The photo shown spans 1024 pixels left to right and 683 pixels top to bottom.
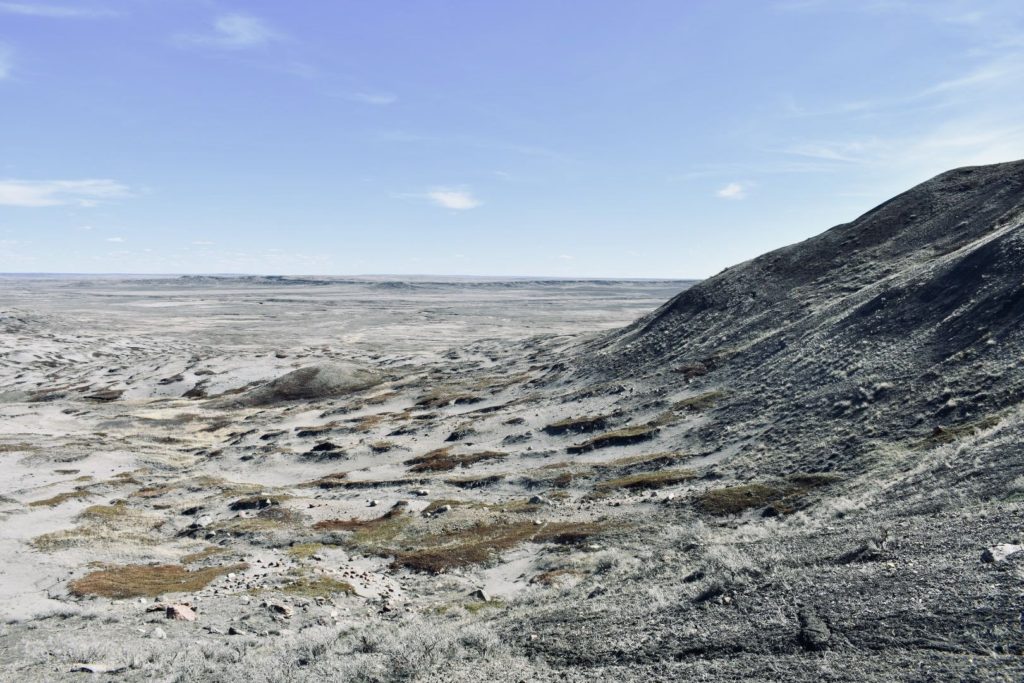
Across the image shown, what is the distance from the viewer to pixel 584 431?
5081cm

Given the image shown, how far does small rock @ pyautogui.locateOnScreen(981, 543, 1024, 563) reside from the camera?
16375 millimetres

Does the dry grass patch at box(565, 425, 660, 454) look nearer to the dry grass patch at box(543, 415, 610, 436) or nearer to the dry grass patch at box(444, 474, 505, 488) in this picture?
the dry grass patch at box(543, 415, 610, 436)

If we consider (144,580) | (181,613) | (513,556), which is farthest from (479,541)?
(144,580)

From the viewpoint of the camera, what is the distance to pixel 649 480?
3575 centimetres

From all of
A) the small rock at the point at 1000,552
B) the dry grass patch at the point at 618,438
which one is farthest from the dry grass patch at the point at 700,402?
the small rock at the point at 1000,552

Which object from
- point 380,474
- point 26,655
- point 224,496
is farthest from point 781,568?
point 224,496

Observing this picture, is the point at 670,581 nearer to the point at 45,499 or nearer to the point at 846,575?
the point at 846,575

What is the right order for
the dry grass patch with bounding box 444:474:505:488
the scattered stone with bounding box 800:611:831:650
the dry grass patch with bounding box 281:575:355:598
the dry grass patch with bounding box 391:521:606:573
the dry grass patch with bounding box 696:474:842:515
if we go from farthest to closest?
1. the dry grass patch with bounding box 444:474:505:488
2. the dry grass patch with bounding box 391:521:606:573
3. the dry grass patch with bounding box 696:474:842:515
4. the dry grass patch with bounding box 281:575:355:598
5. the scattered stone with bounding box 800:611:831:650

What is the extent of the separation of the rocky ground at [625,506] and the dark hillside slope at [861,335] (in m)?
0.28

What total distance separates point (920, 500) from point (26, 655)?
2891 cm

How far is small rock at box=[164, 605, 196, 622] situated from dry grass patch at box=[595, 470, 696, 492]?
2112 centimetres

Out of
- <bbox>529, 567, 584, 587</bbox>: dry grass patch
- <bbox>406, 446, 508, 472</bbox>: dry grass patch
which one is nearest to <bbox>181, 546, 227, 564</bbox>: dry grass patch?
<bbox>529, 567, 584, 587</bbox>: dry grass patch

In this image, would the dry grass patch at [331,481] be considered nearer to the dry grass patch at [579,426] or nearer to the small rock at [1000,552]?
the dry grass patch at [579,426]

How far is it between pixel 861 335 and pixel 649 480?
22.5 meters
